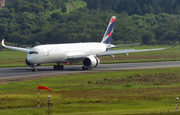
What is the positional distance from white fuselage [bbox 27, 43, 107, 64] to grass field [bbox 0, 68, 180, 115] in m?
10.0

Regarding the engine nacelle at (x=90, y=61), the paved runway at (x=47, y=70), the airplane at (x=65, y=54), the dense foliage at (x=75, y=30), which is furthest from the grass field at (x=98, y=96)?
the dense foliage at (x=75, y=30)

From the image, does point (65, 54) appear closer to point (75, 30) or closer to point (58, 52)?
point (58, 52)

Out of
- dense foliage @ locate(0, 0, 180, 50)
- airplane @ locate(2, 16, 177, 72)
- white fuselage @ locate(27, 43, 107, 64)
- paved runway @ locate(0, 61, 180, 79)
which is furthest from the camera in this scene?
dense foliage @ locate(0, 0, 180, 50)

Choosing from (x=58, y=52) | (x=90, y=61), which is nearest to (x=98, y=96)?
(x=90, y=61)

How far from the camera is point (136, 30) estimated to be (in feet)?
524

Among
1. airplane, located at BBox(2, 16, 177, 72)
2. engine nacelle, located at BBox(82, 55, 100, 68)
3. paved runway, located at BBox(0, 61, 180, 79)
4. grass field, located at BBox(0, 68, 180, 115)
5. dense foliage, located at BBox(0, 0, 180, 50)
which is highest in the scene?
dense foliage, located at BBox(0, 0, 180, 50)

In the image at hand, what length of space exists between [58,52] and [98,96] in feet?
86.7

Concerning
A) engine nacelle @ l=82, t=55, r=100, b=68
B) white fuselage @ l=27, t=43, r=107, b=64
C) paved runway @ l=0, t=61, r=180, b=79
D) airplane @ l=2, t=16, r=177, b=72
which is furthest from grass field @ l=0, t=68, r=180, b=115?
engine nacelle @ l=82, t=55, r=100, b=68

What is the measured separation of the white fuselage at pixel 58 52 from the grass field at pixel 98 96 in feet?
32.9

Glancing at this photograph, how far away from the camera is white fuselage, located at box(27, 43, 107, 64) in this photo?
53.4 meters

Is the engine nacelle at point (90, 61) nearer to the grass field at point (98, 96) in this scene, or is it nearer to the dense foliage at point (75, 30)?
the grass field at point (98, 96)

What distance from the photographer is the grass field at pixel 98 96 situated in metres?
24.6

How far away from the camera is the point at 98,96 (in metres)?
30.7

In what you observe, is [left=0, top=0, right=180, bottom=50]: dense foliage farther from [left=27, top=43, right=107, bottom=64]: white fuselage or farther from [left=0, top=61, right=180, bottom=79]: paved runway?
[left=0, top=61, right=180, bottom=79]: paved runway
